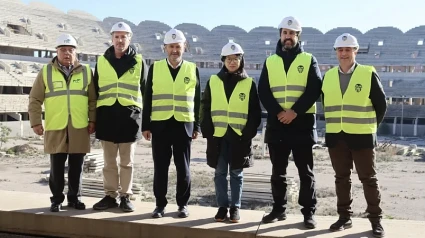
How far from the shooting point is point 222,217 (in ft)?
14.7

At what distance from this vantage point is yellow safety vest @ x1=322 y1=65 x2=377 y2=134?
4.17 meters

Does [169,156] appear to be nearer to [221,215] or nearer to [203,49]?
[221,215]

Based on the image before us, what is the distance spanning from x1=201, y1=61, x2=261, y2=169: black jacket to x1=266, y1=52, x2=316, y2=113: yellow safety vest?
28cm

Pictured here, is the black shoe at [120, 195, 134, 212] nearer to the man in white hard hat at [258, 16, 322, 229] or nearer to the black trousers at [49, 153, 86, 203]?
the black trousers at [49, 153, 86, 203]

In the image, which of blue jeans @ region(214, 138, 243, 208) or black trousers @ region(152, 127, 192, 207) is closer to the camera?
blue jeans @ region(214, 138, 243, 208)

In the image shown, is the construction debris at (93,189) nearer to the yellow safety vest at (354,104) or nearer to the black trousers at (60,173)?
the black trousers at (60,173)

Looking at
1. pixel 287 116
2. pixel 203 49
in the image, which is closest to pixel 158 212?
pixel 287 116

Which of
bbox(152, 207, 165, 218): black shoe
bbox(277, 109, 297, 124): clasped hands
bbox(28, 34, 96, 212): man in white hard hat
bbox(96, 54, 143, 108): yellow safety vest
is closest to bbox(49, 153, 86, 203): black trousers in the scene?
bbox(28, 34, 96, 212): man in white hard hat

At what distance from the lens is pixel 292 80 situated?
14.4 ft

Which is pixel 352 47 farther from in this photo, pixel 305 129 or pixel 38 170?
pixel 38 170

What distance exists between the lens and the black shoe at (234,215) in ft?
14.6

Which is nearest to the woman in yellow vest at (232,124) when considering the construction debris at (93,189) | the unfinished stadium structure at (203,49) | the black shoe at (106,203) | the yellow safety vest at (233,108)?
the yellow safety vest at (233,108)

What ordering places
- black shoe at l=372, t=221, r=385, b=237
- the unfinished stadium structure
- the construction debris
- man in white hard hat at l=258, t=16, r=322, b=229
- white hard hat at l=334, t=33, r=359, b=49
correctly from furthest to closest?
1. the unfinished stadium structure
2. the construction debris
3. man in white hard hat at l=258, t=16, r=322, b=229
4. white hard hat at l=334, t=33, r=359, b=49
5. black shoe at l=372, t=221, r=385, b=237

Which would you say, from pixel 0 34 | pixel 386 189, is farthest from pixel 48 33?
pixel 386 189
